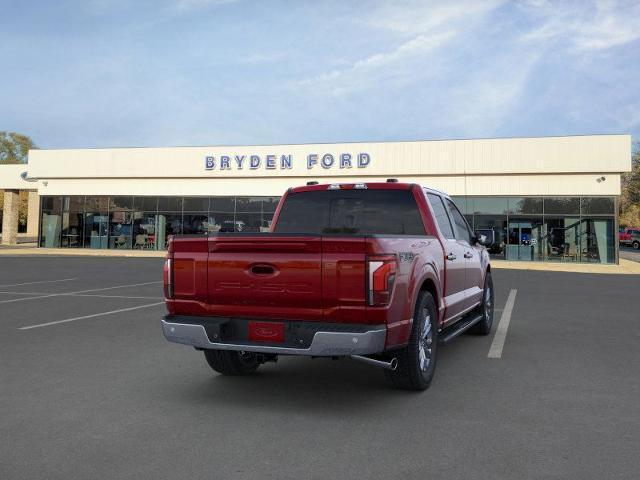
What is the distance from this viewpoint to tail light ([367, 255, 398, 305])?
4328 mm

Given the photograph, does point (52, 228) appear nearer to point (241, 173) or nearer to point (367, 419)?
point (241, 173)

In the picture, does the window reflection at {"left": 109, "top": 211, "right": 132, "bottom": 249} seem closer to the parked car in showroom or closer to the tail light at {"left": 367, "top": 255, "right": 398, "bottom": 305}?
the tail light at {"left": 367, "top": 255, "right": 398, "bottom": 305}

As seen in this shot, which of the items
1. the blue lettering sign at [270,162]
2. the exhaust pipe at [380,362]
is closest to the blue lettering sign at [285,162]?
the blue lettering sign at [270,162]

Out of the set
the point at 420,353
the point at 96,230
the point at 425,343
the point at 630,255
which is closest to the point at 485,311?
the point at 425,343

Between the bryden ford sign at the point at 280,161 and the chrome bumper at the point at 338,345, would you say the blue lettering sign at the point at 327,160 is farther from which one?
the chrome bumper at the point at 338,345

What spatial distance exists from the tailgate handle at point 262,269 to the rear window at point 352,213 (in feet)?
5.90

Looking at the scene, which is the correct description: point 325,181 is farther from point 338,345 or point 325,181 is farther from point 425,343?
point 338,345

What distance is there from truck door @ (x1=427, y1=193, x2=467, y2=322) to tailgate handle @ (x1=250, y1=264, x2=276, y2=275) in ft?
7.08

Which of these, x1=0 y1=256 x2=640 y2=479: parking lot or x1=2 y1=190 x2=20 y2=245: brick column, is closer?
x1=0 y1=256 x2=640 y2=479: parking lot

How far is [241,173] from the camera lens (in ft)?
116

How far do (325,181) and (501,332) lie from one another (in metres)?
24.8

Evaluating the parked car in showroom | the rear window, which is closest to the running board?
the rear window

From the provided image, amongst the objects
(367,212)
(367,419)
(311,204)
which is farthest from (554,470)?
(311,204)

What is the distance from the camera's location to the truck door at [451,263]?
20.0ft
